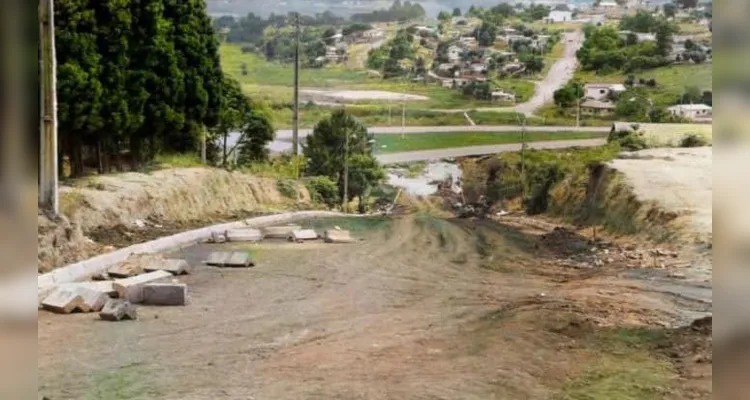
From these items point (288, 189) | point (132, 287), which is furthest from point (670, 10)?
point (132, 287)

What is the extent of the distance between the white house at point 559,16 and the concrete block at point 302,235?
1.16 meters

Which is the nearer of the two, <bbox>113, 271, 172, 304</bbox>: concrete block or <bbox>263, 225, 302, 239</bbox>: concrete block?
<bbox>113, 271, 172, 304</bbox>: concrete block

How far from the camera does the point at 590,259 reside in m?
3.73

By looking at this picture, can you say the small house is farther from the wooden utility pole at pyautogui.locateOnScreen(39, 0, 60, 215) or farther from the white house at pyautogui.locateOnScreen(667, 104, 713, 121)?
the wooden utility pole at pyautogui.locateOnScreen(39, 0, 60, 215)

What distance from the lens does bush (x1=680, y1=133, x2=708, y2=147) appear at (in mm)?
3602

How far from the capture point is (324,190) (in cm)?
398

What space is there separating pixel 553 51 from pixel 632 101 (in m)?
0.33

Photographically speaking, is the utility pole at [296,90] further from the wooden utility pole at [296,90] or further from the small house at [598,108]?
the small house at [598,108]

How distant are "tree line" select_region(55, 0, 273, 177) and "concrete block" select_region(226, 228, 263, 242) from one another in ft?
0.95

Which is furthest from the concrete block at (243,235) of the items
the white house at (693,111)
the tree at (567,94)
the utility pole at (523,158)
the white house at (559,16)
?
the white house at (693,111)

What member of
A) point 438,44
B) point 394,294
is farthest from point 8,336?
point 438,44

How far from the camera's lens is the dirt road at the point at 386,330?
141 inches

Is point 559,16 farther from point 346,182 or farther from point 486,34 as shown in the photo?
point 346,182

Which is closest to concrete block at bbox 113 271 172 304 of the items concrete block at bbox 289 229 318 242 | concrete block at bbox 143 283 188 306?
concrete block at bbox 143 283 188 306
